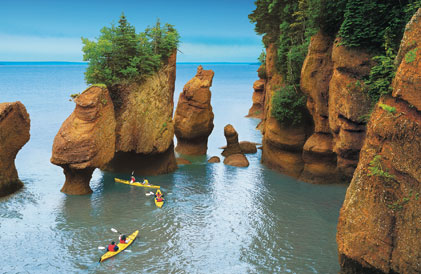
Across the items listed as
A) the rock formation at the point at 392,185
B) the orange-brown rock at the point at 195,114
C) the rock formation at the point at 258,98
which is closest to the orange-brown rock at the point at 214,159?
the orange-brown rock at the point at 195,114

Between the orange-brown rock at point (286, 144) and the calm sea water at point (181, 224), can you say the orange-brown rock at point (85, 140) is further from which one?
the orange-brown rock at point (286, 144)

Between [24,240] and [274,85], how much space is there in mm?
26575

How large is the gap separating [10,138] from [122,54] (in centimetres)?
1147

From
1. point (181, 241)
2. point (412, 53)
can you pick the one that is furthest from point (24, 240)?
point (412, 53)

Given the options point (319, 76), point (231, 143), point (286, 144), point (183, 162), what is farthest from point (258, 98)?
point (319, 76)

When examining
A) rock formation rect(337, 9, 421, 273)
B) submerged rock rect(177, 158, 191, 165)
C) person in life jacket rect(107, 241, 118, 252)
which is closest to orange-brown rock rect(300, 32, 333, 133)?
rock formation rect(337, 9, 421, 273)

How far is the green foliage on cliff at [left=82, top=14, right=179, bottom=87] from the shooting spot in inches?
1321

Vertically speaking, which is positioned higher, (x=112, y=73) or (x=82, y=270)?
(x=112, y=73)

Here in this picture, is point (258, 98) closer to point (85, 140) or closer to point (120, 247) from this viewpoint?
point (85, 140)

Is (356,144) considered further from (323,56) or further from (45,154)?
(45,154)

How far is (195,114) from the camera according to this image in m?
47.0

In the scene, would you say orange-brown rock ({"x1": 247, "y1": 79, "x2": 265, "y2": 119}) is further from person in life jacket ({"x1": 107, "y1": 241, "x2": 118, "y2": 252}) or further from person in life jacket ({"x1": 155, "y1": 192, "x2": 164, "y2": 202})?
person in life jacket ({"x1": 107, "y1": 241, "x2": 118, "y2": 252})

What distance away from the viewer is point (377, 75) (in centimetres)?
1778

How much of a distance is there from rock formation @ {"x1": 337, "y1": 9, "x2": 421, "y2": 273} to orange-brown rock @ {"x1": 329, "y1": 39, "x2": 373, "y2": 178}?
9344 millimetres
